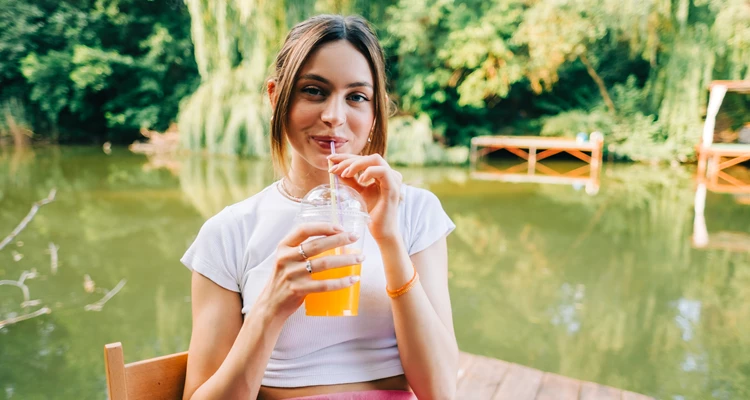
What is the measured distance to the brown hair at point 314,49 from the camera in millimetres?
1049

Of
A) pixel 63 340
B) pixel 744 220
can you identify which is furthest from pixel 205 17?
pixel 744 220

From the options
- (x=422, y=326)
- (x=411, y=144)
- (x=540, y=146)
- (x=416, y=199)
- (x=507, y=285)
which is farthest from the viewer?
(x=540, y=146)

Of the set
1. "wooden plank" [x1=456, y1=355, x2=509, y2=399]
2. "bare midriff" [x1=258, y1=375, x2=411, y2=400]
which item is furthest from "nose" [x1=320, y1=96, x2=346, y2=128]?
"wooden plank" [x1=456, y1=355, x2=509, y2=399]

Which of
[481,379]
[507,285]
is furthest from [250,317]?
[507,285]

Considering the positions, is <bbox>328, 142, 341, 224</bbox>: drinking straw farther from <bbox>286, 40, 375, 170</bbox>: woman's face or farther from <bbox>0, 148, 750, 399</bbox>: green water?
<bbox>0, 148, 750, 399</bbox>: green water

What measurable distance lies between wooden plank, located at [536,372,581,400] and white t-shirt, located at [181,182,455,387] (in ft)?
3.91

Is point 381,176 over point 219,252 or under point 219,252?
over

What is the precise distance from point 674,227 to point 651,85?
775cm

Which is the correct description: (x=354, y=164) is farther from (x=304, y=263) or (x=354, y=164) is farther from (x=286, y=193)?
(x=286, y=193)

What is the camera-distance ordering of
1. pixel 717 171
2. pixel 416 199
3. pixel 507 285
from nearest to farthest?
1. pixel 416 199
2. pixel 507 285
3. pixel 717 171

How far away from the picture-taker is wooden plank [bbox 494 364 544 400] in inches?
79.0

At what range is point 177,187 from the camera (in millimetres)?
7930

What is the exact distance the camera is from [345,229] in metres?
0.87

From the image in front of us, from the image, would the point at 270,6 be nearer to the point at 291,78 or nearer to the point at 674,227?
the point at 674,227
